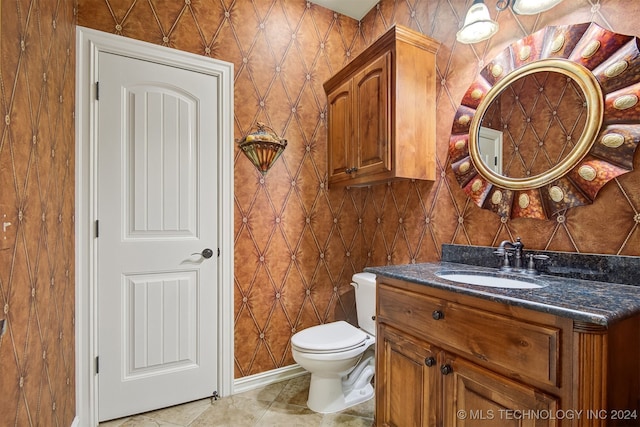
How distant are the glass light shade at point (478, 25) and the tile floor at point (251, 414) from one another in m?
2.09

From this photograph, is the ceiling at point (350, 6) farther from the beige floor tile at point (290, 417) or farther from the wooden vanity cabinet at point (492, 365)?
the beige floor tile at point (290, 417)

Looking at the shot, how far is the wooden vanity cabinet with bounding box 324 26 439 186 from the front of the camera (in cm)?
181

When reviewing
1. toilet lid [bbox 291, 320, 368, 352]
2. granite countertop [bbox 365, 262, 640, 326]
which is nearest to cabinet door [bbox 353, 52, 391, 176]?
granite countertop [bbox 365, 262, 640, 326]

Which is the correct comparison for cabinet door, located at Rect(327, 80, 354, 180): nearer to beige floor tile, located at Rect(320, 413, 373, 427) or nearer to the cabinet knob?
the cabinet knob

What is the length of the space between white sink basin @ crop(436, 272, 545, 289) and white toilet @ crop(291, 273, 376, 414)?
0.66m

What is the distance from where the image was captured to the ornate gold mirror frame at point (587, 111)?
122cm

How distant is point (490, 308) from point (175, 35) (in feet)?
7.31

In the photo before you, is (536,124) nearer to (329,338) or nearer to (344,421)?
(329,338)

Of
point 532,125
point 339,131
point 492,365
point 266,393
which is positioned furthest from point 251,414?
point 532,125

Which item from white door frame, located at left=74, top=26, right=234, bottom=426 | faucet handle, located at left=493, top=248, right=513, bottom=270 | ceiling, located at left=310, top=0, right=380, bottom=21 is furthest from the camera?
ceiling, located at left=310, top=0, right=380, bottom=21

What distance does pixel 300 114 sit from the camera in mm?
2377

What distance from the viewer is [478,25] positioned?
1.50 m

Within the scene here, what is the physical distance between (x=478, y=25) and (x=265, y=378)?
2420 millimetres

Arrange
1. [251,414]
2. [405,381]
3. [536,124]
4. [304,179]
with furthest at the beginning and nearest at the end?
[304,179] → [251,414] → [536,124] → [405,381]
